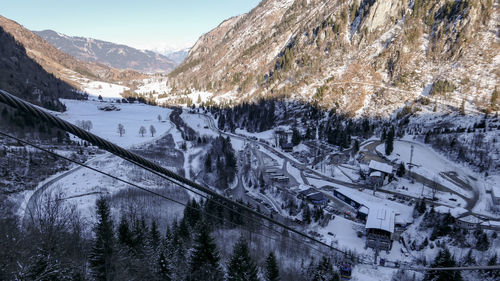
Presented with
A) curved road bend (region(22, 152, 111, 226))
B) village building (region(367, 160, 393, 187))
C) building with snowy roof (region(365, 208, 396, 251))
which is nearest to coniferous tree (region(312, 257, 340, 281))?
building with snowy roof (region(365, 208, 396, 251))

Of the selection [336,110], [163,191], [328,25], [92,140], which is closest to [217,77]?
[328,25]

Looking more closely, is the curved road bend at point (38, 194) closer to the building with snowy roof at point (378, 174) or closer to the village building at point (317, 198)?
the village building at point (317, 198)

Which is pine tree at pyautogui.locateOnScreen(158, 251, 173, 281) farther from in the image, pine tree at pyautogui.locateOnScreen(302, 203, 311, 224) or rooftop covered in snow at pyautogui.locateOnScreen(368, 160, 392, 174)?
rooftop covered in snow at pyautogui.locateOnScreen(368, 160, 392, 174)

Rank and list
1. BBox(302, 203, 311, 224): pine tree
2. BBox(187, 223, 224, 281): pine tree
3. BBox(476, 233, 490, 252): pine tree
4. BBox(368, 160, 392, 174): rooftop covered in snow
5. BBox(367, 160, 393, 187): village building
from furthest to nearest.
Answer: BBox(368, 160, 392, 174): rooftop covered in snow
BBox(367, 160, 393, 187): village building
BBox(302, 203, 311, 224): pine tree
BBox(476, 233, 490, 252): pine tree
BBox(187, 223, 224, 281): pine tree

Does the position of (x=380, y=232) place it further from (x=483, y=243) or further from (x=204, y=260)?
(x=204, y=260)

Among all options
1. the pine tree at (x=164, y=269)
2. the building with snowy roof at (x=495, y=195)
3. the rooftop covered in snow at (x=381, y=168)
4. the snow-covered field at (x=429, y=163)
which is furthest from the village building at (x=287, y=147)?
the pine tree at (x=164, y=269)

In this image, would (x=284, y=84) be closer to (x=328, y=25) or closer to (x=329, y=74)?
(x=329, y=74)
